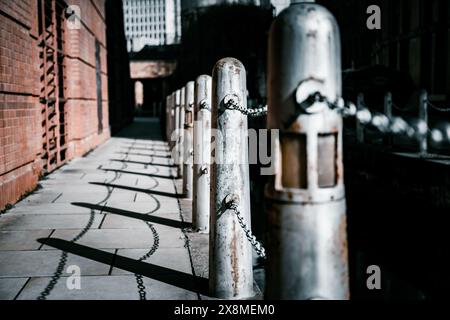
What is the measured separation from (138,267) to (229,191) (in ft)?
3.33

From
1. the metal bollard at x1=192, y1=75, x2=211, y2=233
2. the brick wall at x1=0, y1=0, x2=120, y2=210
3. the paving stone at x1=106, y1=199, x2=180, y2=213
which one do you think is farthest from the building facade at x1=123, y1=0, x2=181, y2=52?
the metal bollard at x1=192, y1=75, x2=211, y2=233

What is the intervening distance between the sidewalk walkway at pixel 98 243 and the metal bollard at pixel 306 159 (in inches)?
56.8

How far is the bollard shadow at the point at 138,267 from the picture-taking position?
3379 mm

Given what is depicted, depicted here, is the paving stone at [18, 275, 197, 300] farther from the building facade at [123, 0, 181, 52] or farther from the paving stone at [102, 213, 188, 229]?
the building facade at [123, 0, 181, 52]

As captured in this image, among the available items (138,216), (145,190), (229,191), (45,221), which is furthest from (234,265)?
(145,190)

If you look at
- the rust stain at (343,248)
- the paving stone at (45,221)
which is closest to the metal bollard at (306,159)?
the rust stain at (343,248)

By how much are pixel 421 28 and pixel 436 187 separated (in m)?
16.0

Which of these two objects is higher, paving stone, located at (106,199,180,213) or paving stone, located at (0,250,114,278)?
paving stone, located at (106,199,180,213)

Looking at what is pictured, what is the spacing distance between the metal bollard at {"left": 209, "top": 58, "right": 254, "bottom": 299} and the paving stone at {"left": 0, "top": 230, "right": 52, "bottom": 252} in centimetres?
180

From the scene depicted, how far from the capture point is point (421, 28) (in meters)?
24.0

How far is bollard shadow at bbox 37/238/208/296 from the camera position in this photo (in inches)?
133

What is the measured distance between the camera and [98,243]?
438 centimetres
